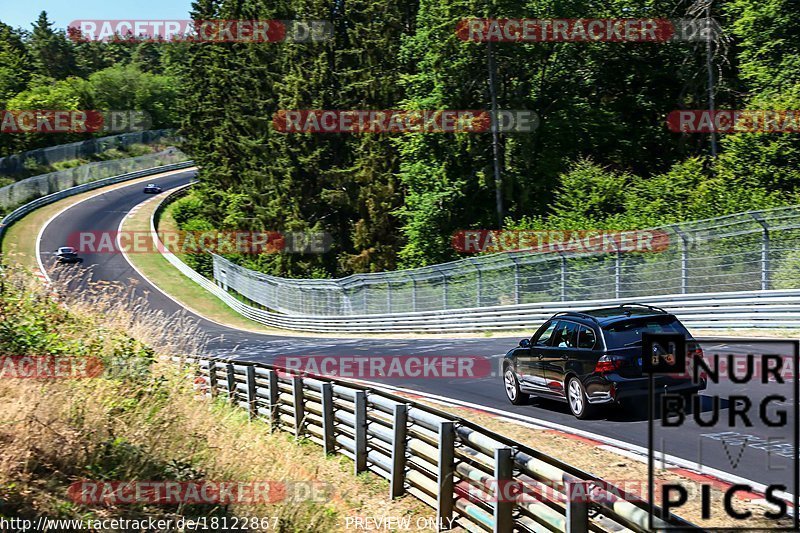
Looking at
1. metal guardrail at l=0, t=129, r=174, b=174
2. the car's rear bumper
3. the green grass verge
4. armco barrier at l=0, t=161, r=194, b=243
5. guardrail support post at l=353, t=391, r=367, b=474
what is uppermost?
metal guardrail at l=0, t=129, r=174, b=174

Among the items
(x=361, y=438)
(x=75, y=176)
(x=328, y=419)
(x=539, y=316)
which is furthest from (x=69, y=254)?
(x=361, y=438)

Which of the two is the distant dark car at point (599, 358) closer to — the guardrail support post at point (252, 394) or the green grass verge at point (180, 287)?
the guardrail support post at point (252, 394)

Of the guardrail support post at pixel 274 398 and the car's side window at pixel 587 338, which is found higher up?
the car's side window at pixel 587 338

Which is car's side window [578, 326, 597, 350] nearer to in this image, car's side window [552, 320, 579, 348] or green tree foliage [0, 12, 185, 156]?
car's side window [552, 320, 579, 348]

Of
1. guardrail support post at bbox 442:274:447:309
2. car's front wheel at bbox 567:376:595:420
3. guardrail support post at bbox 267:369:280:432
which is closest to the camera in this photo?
car's front wheel at bbox 567:376:595:420

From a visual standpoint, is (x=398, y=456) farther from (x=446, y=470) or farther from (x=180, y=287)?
(x=180, y=287)

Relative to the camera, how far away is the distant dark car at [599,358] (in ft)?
39.5

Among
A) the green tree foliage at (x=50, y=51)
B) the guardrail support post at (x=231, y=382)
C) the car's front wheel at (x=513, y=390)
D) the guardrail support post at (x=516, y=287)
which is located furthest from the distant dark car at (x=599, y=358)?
the green tree foliage at (x=50, y=51)

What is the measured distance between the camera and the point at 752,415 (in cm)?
1166

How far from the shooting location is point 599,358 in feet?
39.9

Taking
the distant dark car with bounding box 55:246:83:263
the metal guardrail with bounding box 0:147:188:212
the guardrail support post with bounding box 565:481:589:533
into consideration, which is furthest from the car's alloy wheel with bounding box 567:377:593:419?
the metal guardrail with bounding box 0:147:188:212

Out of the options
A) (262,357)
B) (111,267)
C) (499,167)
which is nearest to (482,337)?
(262,357)

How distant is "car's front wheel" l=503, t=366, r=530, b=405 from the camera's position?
15.1m

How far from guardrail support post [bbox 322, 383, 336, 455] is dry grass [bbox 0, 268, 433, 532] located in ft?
0.80
